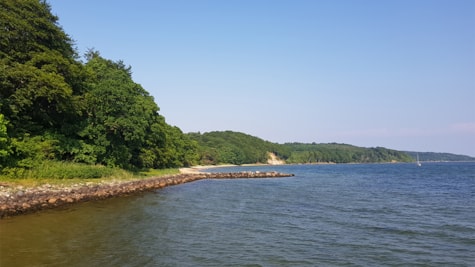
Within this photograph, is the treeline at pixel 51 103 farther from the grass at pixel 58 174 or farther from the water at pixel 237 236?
the water at pixel 237 236

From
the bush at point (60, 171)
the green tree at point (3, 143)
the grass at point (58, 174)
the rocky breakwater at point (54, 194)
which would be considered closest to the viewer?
the rocky breakwater at point (54, 194)

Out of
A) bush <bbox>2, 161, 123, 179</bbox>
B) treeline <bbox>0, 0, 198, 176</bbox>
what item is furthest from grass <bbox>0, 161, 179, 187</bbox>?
treeline <bbox>0, 0, 198, 176</bbox>

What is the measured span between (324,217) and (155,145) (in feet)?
153

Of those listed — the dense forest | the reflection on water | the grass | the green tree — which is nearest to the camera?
the reflection on water

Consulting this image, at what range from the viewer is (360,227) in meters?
20.0

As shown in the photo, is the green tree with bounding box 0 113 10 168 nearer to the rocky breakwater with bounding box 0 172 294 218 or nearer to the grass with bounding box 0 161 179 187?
the grass with bounding box 0 161 179 187

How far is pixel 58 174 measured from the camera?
3259 centimetres

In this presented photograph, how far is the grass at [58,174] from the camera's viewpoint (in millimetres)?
28173

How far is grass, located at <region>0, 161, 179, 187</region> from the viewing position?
2817cm

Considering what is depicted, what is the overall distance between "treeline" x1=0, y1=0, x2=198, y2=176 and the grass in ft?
1.32

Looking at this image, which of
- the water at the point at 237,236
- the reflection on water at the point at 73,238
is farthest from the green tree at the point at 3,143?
the reflection on water at the point at 73,238

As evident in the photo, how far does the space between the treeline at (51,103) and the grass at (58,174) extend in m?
0.40

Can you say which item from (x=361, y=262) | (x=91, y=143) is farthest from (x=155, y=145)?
(x=361, y=262)

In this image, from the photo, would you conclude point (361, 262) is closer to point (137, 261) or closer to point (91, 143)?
point (137, 261)
